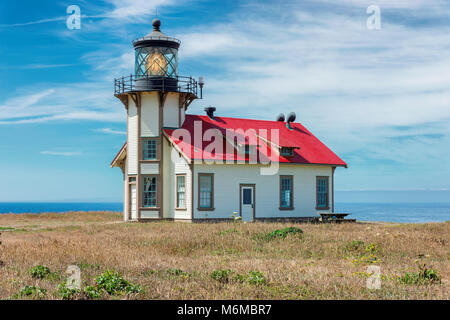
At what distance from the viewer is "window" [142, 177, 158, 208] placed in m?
30.4

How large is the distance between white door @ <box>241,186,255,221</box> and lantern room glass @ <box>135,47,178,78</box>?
25.4ft

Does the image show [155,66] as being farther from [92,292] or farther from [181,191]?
[92,292]

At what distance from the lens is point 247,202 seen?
3042 centimetres

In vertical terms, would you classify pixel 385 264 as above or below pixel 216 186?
below

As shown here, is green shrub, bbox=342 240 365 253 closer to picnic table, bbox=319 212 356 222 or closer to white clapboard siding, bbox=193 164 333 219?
white clapboard siding, bbox=193 164 333 219

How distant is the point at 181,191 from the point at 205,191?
1388mm

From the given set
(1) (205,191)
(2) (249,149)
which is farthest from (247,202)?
(2) (249,149)

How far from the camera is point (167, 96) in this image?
100ft

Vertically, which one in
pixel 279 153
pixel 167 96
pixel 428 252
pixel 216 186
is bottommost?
pixel 428 252

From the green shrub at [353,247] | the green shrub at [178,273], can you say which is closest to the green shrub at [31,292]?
the green shrub at [178,273]

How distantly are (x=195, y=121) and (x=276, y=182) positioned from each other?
597 centimetres

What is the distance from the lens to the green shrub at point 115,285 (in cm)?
893
